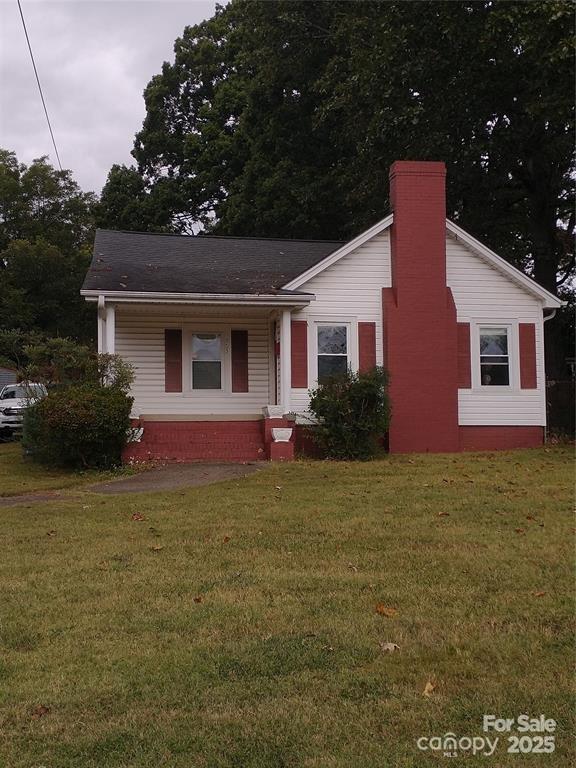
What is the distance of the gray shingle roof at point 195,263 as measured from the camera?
15.3 metres

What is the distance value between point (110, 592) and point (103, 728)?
81.8 inches

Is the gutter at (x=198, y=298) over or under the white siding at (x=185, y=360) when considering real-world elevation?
over

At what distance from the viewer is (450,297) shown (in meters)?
16.1

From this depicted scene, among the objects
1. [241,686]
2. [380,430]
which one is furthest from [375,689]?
[380,430]

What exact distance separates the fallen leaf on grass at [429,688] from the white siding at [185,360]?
12.6 m

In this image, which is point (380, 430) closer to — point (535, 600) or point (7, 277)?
point (535, 600)

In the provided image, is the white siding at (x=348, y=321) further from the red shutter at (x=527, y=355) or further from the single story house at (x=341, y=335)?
the red shutter at (x=527, y=355)

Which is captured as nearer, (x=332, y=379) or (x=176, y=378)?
(x=332, y=379)

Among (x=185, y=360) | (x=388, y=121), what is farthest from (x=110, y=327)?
(x=388, y=121)

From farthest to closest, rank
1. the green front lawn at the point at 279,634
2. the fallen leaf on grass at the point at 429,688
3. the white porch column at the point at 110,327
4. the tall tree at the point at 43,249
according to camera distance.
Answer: the tall tree at the point at 43,249, the white porch column at the point at 110,327, the fallen leaf on grass at the point at 429,688, the green front lawn at the point at 279,634

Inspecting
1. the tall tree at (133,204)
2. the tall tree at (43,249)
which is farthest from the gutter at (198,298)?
the tall tree at (133,204)

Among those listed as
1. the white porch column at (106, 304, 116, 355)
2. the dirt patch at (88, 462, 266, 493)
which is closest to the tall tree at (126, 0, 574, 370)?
the white porch column at (106, 304, 116, 355)

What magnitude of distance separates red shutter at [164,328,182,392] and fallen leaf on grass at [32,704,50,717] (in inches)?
525

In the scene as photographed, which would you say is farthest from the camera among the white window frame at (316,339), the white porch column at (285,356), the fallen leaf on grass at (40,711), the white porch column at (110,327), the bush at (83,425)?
the white window frame at (316,339)
